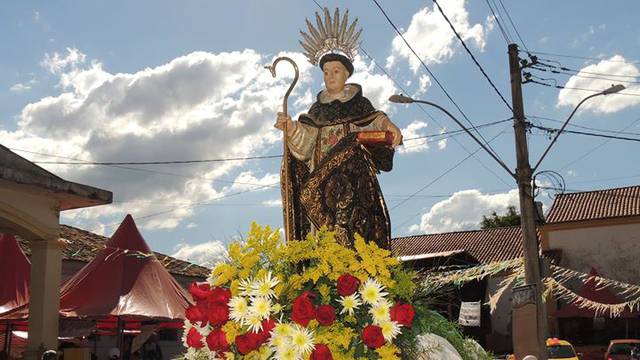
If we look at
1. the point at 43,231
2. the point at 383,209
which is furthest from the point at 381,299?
the point at 43,231

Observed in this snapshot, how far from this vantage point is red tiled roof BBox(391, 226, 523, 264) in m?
32.1

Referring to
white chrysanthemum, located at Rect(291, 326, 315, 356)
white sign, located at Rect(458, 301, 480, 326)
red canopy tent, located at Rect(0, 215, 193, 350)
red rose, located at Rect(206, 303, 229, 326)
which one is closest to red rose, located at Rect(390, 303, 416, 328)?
white chrysanthemum, located at Rect(291, 326, 315, 356)

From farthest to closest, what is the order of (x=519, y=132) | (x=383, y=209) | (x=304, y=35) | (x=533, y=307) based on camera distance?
1. (x=519, y=132)
2. (x=533, y=307)
3. (x=304, y=35)
4. (x=383, y=209)

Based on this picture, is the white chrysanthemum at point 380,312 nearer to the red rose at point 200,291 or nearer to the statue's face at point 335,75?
the red rose at point 200,291

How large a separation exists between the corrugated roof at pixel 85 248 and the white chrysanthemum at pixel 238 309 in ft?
48.6

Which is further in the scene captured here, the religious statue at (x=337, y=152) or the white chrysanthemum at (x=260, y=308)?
the religious statue at (x=337, y=152)

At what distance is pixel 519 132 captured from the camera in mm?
14461

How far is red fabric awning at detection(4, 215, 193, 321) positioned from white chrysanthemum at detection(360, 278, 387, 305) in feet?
28.8

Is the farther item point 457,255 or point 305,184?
point 457,255

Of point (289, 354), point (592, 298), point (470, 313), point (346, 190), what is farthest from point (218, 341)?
point (470, 313)

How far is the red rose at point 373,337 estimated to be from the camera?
147 inches

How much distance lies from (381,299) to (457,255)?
955 inches

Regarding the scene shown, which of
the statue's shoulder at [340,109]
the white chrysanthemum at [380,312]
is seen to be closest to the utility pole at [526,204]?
the statue's shoulder at [340,109]

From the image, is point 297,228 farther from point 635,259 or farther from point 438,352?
point 635,259
